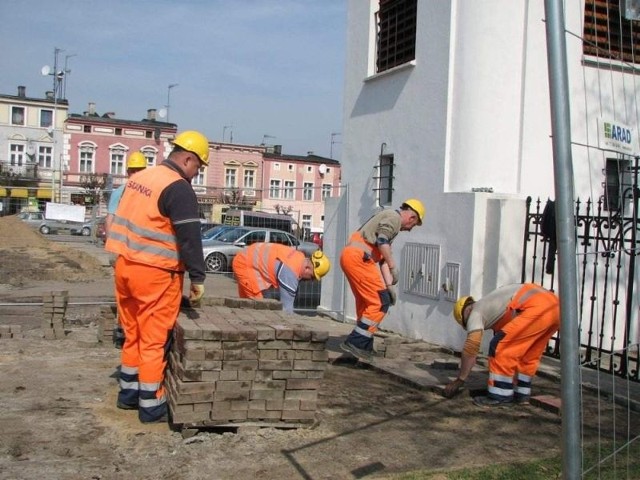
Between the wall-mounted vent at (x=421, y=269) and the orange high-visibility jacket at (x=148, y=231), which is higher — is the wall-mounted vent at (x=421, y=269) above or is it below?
below

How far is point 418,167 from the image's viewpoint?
9938 millimetres

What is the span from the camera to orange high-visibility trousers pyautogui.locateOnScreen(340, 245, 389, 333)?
25.0ft

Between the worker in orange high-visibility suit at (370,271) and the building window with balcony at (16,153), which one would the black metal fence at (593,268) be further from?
the building window with balcony at (16,153)

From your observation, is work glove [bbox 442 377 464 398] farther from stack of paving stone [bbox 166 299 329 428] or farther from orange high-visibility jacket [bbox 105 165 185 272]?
orange high-visibility jacket [bbox 105 165 185 272]

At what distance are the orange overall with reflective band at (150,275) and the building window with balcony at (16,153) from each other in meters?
60.7

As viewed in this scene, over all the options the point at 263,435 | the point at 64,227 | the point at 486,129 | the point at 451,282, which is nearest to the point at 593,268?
the point at 451,282

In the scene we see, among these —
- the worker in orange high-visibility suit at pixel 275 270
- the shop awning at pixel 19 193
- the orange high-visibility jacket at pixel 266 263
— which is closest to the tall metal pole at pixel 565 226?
the worker in orange high-visibility suit at pixel 275 270

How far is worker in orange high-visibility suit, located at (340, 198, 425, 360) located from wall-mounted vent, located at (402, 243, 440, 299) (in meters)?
1.70

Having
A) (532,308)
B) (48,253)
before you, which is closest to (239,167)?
(48,253)

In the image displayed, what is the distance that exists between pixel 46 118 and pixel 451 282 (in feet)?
198

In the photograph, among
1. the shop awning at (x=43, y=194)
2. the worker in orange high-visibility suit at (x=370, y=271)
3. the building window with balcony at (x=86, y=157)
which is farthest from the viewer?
the building window with balcony at (x=86, y=157)

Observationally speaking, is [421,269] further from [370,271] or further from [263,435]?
[263,435]

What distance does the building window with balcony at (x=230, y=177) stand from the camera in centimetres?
6044

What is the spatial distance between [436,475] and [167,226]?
2418 mm
